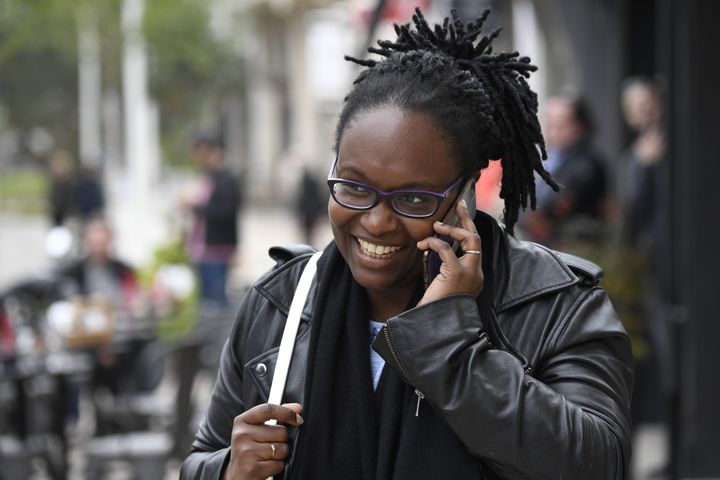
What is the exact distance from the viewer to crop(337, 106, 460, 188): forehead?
2158mm

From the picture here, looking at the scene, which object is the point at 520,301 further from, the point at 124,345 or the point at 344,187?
the point at 124,345

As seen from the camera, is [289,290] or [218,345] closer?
[289,290]

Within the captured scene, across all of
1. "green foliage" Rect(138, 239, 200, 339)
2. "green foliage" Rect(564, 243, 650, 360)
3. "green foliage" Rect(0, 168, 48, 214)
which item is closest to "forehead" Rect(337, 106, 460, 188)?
"green foliage" Rect(564, 243, 650, 360)

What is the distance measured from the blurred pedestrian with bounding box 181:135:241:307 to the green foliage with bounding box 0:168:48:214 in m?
25.2

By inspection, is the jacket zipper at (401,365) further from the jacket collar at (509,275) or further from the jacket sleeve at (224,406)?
the jacket sleeve at (224,406)

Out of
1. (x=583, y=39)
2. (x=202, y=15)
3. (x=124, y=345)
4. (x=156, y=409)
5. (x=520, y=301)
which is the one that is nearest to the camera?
(x=520, y=301)

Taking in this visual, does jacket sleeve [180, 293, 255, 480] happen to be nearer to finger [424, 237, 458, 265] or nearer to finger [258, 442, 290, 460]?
finger [258, 442, 290, 460]

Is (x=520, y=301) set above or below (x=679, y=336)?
above

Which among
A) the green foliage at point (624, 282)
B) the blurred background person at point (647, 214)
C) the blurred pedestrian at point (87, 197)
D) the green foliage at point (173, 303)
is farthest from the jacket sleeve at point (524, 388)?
the blurred pedestrian at point (87, 197)

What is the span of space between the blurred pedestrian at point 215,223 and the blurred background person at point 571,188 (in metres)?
5.70

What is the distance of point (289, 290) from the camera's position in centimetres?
241

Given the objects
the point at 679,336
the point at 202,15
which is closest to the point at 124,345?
the point at 679,336

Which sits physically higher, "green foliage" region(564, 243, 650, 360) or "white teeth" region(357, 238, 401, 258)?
"white teeth" region(357, 238, 401, 258)

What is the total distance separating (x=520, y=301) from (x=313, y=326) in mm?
399
